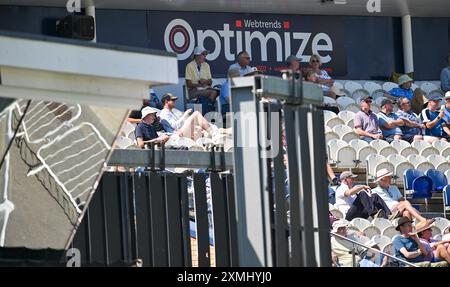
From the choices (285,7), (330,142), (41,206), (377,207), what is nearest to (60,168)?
(41,206)

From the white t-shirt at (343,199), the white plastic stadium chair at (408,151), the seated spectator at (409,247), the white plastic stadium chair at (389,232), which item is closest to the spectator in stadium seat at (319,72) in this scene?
the white plastic stadium chair at (408,151)

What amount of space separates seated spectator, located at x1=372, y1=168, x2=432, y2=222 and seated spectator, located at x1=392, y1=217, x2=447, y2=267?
4.25 feet

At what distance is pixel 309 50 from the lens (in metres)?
23.1

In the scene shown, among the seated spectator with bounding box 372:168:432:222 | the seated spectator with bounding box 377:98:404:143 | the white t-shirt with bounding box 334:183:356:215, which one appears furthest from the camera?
the seated spectator with bounding box 377:98:404:143

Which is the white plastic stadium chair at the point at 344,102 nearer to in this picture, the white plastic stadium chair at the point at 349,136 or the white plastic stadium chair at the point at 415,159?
the white plastic stadium chair at the point at 349,136

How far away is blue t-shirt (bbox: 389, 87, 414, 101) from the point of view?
845 inches

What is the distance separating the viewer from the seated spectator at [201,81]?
63.2 feet

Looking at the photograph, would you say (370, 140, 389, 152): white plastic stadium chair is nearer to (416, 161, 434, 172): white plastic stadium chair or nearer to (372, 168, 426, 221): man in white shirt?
(416, 161, 434, 172): white plastic stadium chair

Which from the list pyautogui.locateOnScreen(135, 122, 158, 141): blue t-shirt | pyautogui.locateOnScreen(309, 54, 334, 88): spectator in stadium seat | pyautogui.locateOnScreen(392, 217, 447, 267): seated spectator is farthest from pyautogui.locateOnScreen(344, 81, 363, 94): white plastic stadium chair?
pyautogui.locateOnScreen(392, 217, 447, 267): seated spectator

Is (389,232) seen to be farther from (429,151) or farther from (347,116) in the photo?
(347,116)

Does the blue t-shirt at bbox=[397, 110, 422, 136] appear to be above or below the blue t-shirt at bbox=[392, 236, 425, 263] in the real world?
above

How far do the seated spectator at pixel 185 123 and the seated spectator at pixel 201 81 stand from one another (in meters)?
→ 1.41

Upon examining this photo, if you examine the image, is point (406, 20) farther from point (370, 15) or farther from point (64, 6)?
point (64, 6)
